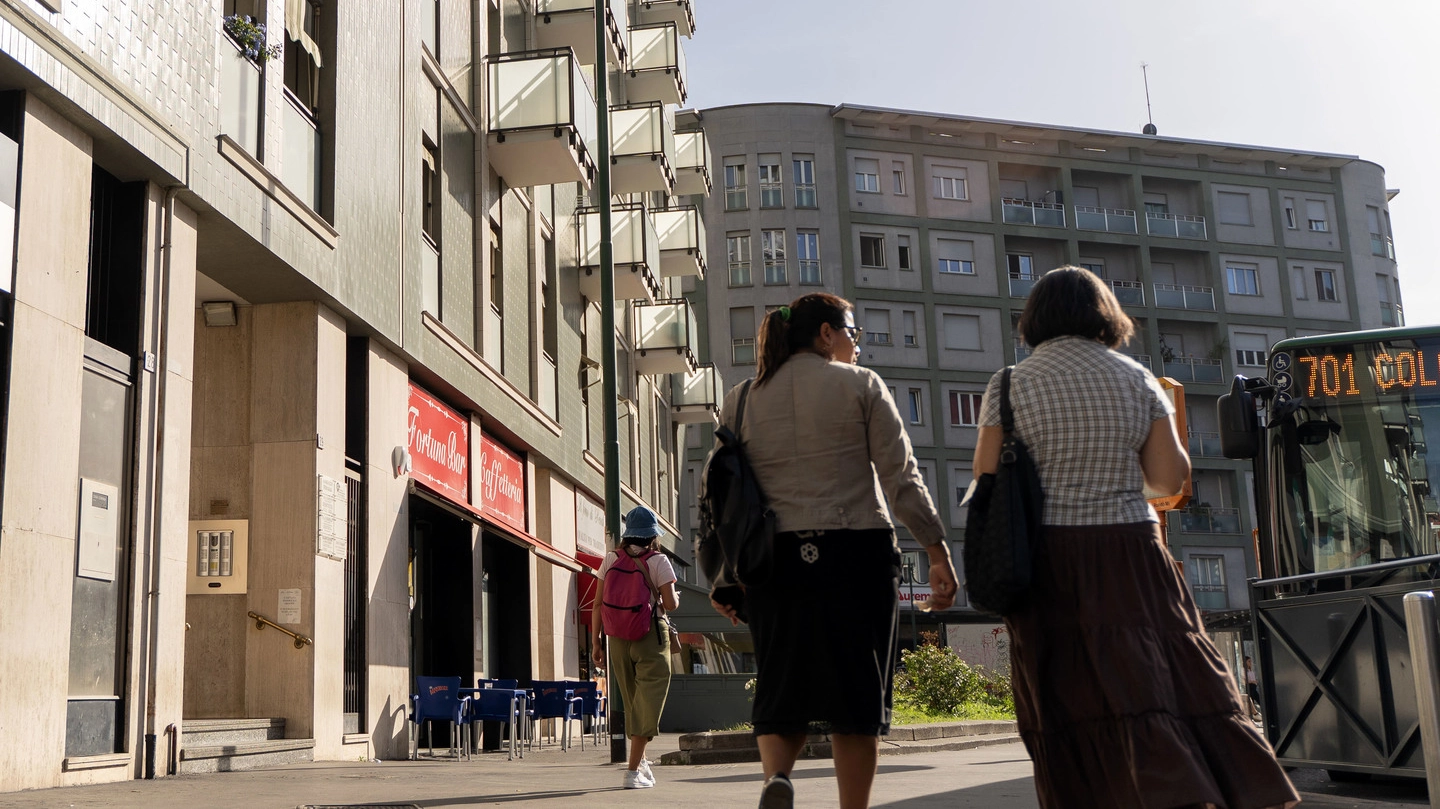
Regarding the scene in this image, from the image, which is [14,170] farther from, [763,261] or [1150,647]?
[763,261]

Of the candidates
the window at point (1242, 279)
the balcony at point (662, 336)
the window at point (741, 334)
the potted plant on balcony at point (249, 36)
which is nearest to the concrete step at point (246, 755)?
the potted plant on balcony at point (249, 36)

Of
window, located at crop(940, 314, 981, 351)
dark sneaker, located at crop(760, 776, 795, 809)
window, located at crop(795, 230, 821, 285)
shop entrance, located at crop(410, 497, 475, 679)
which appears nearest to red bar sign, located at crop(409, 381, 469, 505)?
shop entrance, located at crop(410, 497, 475, 679)

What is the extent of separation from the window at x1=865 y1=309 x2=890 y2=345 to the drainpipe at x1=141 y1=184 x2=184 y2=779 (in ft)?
151

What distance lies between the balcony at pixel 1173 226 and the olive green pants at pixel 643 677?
181ft

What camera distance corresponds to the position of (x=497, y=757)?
16.3 metres

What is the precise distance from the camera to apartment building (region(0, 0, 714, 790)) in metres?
9.49

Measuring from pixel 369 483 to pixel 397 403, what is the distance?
4.21ft

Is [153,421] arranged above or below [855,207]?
below

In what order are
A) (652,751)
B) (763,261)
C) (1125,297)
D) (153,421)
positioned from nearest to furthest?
1. (153,421)
2. (652,751)
3. (763,261)
4. (1125,297)

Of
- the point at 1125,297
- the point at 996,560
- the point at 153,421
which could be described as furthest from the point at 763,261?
the point at 996,560

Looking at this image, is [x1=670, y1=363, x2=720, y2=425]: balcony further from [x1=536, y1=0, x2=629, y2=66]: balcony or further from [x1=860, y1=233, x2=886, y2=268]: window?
[x1=860, y1=233, x2=886, y2=268]: window

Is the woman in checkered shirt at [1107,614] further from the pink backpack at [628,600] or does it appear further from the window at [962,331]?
the window at [962,331]

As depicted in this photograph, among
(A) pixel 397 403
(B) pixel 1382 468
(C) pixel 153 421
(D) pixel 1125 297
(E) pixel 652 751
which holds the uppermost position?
(D) pixel 1125 297

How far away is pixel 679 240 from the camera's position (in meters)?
35.7
